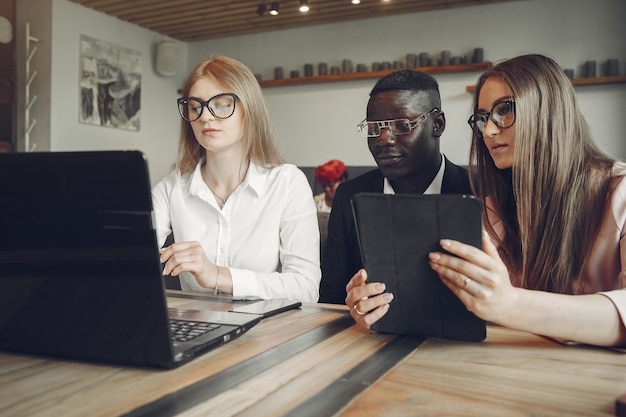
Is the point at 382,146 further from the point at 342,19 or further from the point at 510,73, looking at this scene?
the point at 342,19

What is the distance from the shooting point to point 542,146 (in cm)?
114

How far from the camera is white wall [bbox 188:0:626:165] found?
16.4ft

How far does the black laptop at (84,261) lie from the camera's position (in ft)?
1.93

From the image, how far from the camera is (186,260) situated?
1144 mm

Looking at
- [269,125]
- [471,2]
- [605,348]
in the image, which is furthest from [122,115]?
[605,348]

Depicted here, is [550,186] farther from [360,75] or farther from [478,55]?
[360,75]

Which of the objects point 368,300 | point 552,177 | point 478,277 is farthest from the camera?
point 552,177

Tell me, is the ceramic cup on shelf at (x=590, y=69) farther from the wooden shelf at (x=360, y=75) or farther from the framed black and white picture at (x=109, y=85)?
the framed black and white picture at (x=109, y=85)

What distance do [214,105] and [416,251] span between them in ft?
3.29

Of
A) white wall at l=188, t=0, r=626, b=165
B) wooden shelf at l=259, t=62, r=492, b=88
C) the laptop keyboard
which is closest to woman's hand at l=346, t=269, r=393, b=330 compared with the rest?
the laptop keyboard

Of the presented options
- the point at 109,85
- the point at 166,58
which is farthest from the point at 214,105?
the point at 166,58

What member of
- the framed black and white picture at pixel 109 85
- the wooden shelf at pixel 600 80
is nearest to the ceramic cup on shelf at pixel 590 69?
the wooden shelf at pixel 600 80

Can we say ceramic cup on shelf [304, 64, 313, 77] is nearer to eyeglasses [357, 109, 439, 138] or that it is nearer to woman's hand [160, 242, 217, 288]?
eyeglasses [357, 109, 439, 138]

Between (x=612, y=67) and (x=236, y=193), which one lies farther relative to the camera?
(x=612, y=67)
